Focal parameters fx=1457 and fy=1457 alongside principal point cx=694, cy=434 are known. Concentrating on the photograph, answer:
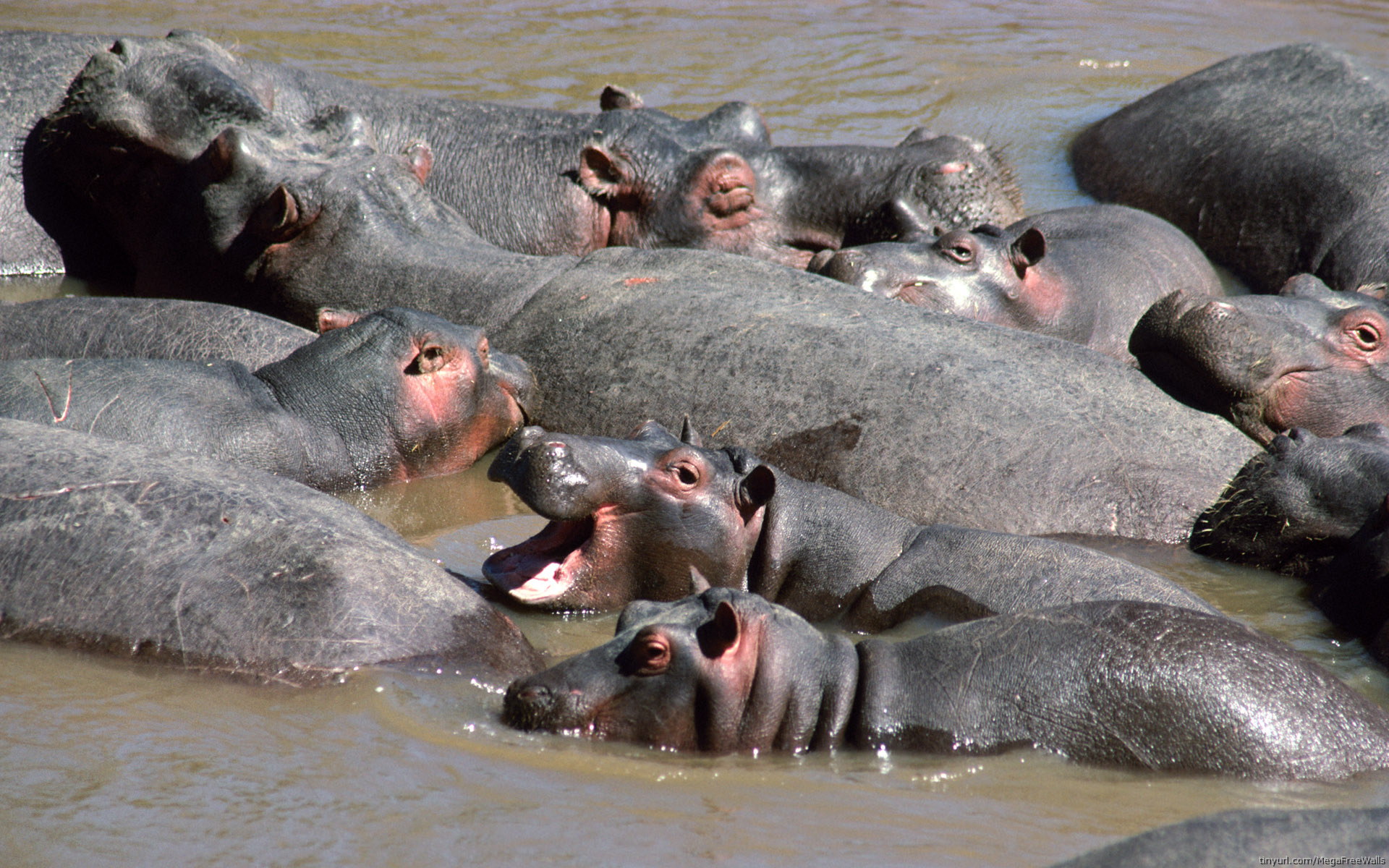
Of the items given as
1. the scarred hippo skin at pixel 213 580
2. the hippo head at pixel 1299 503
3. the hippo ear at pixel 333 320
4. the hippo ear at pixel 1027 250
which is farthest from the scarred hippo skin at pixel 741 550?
the hippo ear at pixel 1027 250

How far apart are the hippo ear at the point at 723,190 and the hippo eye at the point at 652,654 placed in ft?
12.2

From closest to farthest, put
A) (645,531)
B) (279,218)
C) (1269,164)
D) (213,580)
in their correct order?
(213,580) < (645,531) < (279,218) < (1269,164)

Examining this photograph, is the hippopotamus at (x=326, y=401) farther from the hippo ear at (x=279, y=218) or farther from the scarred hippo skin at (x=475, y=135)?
the scarred hippo skin at (x=475, y=135)

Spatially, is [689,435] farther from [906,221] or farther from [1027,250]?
[906,221]

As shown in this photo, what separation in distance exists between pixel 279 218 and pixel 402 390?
1.43 m

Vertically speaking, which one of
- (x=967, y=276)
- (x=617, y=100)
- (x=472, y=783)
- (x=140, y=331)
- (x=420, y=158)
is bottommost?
(x=472, y=783)

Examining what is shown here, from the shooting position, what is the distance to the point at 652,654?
11.5 ft

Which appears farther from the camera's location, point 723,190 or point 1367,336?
point 723,190

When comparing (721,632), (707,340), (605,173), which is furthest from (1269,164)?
(721,632)

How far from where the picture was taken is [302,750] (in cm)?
315

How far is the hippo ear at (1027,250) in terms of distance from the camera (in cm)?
617

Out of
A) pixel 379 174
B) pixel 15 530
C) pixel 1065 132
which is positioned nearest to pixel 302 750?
pixel 15 530

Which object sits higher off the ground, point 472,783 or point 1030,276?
point 1030,276

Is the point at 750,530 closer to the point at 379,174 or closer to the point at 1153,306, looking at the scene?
the point at 1153,306
